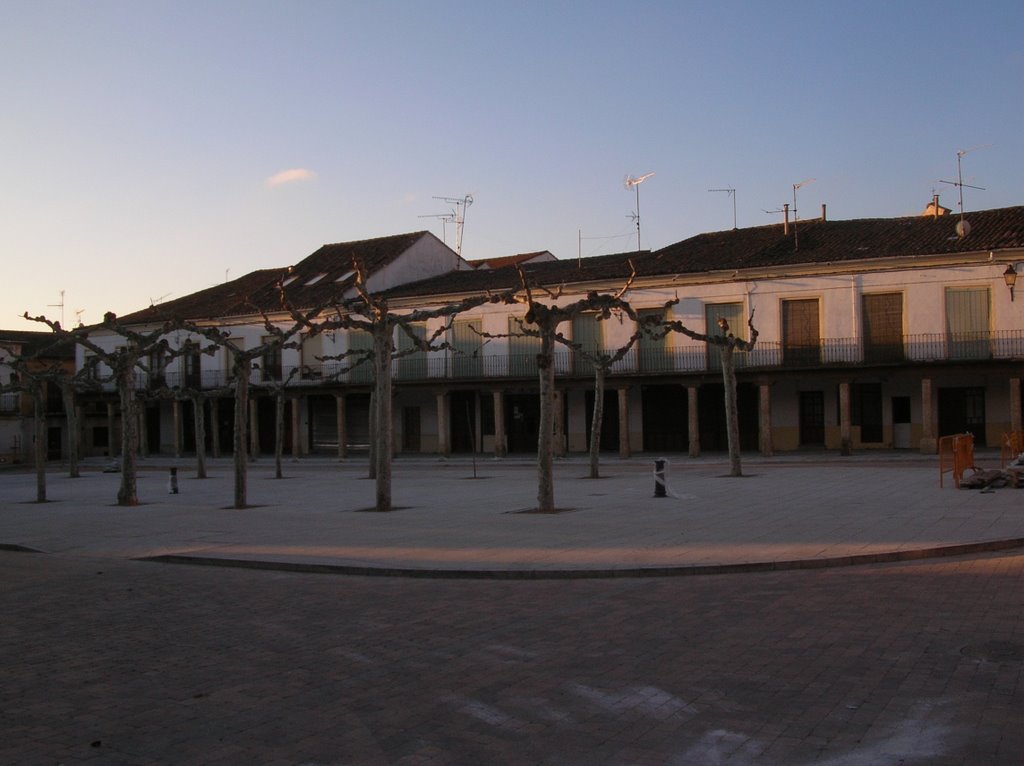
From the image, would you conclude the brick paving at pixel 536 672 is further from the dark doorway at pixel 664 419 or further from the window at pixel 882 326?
the dark doorway at pixel 664 419

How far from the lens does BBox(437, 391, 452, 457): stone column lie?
4269 cm

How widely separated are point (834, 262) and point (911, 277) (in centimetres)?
260

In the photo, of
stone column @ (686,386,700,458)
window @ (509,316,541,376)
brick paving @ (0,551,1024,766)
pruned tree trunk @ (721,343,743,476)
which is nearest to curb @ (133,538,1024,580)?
brick paving @ (0,551,1024,766)

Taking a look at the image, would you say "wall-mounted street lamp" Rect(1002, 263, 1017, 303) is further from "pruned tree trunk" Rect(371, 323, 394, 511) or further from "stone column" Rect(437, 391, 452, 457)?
"pruned tree trunk" Rect(371, 323, 394, 511)

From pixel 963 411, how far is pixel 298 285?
2991 cm

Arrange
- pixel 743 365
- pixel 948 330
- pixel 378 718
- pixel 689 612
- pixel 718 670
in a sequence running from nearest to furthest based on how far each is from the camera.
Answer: pixel 378 718, pixel 718 670, pixel 689 612, pixel 948 330, pixel 743 365

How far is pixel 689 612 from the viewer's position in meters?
8.22

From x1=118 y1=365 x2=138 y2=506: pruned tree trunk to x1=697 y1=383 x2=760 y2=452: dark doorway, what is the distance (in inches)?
938

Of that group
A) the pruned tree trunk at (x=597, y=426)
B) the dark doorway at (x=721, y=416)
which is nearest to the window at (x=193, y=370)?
Answer: the dark doorway at (x=721, y=416)

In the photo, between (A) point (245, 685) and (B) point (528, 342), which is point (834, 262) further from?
(A) point (245, 685)

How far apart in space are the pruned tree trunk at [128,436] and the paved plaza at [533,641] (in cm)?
492

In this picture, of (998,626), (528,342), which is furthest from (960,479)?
(528,342)

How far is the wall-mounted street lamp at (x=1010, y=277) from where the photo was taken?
32.0 meters

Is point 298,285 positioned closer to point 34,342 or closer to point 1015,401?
point 34,342
